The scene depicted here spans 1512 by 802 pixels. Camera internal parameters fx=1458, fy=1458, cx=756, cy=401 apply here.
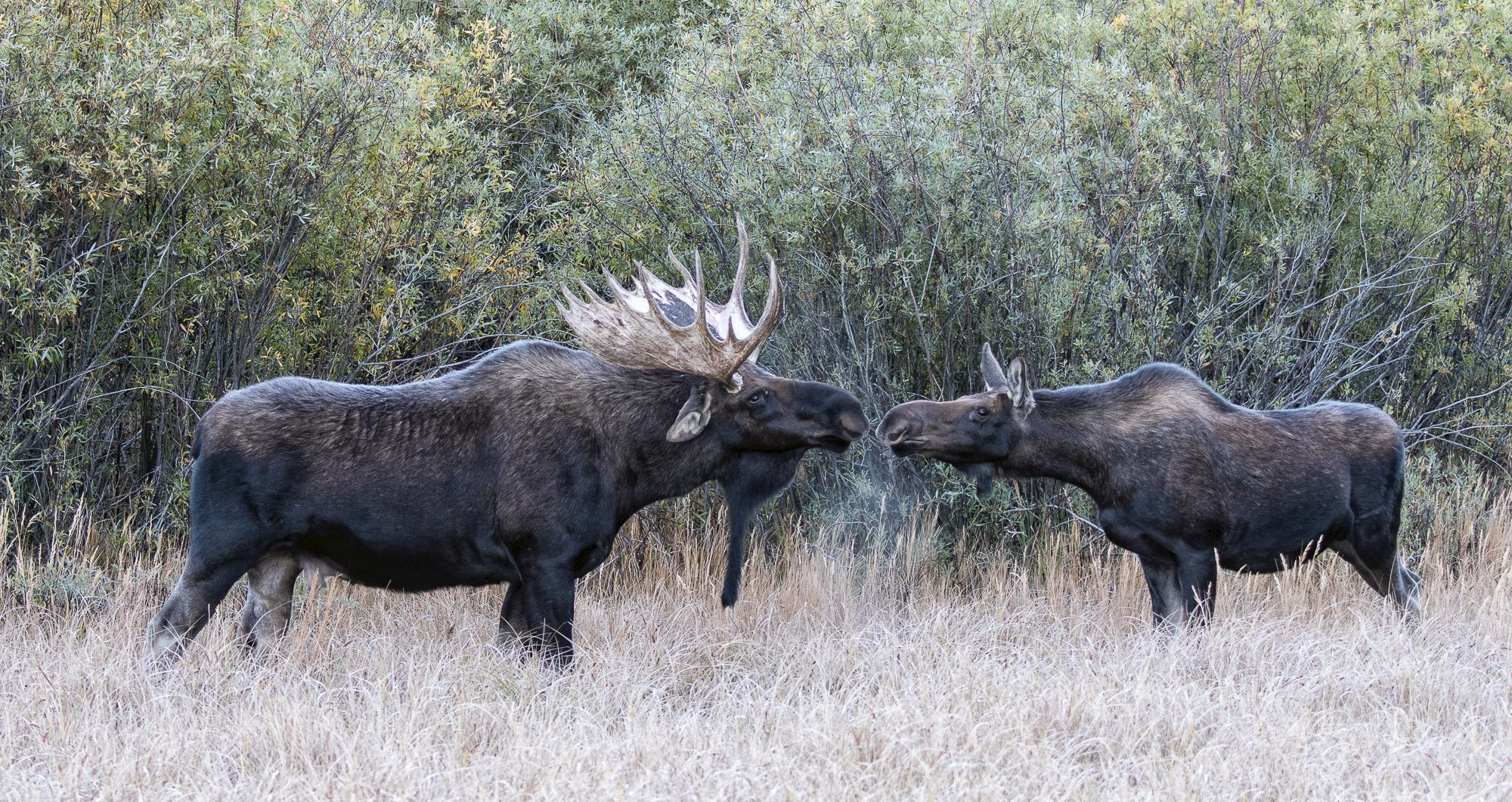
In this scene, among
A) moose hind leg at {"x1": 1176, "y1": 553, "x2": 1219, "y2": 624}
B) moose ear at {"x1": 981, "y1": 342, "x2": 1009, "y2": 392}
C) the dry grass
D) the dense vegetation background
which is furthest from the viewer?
the dense vegetation background

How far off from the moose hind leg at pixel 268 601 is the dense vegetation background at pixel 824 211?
1669 mm

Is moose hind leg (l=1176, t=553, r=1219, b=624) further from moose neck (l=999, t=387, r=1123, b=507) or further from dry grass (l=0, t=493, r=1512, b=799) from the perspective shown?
moose neck (l=999, t=387, r=1123, b=507)

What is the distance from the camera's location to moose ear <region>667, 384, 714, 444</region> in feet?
19.1

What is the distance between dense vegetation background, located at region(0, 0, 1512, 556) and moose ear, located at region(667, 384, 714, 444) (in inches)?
73.3

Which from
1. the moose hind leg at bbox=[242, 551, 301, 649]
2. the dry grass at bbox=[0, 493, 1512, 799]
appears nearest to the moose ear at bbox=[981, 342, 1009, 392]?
the dry grass at bbox=[0, 493, 1512, 799]

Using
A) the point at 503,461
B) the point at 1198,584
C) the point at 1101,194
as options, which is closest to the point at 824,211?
the point at 1101,194

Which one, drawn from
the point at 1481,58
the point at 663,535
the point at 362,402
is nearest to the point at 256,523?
the point at 362,402

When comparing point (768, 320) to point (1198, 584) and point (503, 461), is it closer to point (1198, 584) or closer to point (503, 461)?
point (503, 461)

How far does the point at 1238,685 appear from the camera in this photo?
17.3 ft

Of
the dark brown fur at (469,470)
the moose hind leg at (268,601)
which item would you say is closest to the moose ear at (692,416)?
the dark brown fur at (469,470)

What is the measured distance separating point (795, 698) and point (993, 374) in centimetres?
176

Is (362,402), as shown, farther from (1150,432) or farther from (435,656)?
(1150,432)

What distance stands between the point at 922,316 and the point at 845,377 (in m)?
0.52

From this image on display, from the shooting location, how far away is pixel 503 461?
18.5 feet
